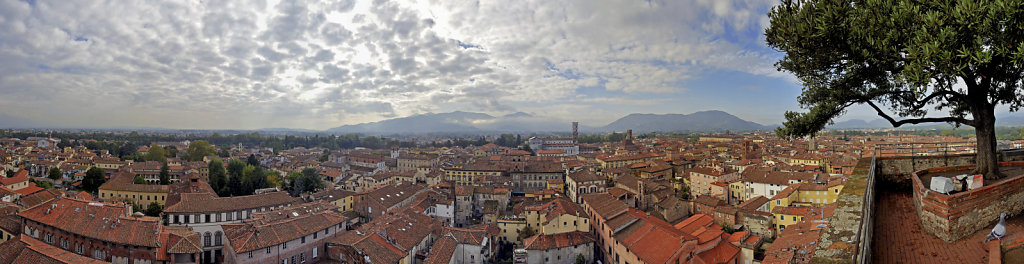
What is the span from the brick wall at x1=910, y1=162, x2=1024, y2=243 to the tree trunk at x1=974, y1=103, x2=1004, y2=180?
1.12 metres

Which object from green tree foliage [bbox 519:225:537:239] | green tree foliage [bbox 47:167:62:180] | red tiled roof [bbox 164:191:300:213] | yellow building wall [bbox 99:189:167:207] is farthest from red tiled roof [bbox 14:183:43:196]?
green tree foliage [bbox 519:225:537:239]

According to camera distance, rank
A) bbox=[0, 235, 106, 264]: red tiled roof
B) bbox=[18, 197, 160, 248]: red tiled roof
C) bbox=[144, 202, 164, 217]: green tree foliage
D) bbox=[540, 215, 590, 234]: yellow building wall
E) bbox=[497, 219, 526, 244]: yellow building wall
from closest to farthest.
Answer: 1. bbox=[0, 235, 106, 264]: red tiled roof
2. bbox=[18, 197, 160, 248]: red tiled roof
3. bbox=[540, 215, 590, 234]: yellow building wall
4. bbox=[497, 219, 526, 244]: yellow building wall
5. bbox=[144, 202, 164, 217]: green tree foliage

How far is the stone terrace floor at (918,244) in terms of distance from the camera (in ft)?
12.1

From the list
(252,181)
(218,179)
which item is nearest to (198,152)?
(218,179)

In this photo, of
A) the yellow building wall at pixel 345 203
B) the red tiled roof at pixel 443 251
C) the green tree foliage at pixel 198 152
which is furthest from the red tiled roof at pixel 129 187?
the green tree foliage at pixel 198 152

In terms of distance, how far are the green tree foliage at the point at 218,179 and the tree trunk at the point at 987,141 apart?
1936 inches

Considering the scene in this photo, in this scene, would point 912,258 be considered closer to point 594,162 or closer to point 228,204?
point 228,204

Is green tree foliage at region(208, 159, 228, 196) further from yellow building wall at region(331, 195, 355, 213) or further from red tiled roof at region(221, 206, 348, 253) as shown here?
red tiled roof at region(221, 206, 348, 253)

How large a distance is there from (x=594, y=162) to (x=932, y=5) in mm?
53728

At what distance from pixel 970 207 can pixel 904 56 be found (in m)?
1.90

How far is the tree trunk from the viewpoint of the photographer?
5066 mm

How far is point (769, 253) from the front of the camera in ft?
56.8

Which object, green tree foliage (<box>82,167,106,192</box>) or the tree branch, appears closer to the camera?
the tree branch

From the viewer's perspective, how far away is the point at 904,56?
4855 mm
